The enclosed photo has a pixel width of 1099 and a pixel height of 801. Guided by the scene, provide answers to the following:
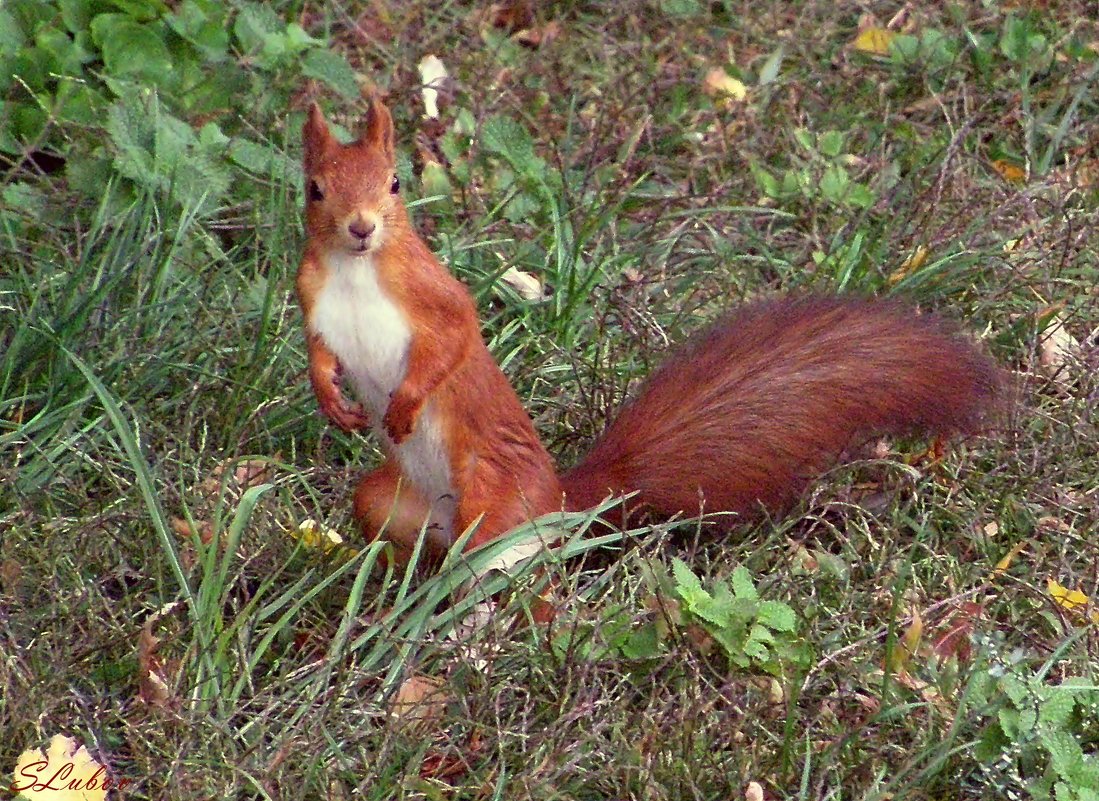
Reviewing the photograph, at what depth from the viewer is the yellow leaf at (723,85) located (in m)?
4.15

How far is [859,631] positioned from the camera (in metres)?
2.53

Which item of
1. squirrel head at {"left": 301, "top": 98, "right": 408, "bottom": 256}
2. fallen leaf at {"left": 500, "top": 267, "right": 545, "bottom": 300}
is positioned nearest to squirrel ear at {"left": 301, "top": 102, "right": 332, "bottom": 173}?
squirrel head at {"left": 301, "top": 98, "right": 408, "bottom": 256}

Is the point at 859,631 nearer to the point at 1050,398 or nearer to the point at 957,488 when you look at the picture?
the point at 957,488

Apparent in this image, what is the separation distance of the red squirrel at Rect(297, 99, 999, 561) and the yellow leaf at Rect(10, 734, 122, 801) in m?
0.57

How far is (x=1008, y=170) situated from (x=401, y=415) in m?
1.98

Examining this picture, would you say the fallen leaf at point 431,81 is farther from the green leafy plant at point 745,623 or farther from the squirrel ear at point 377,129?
the green leafy plant at point 745,623

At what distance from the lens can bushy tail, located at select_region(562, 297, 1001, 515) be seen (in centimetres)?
260

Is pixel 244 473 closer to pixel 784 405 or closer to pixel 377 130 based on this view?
pixel 377 130

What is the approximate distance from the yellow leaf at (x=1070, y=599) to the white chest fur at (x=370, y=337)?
3.09ft

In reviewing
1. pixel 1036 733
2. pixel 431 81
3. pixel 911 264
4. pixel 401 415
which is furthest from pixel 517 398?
pixel 431 81

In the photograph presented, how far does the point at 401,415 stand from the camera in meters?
2.44

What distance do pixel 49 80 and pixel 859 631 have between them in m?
2.15

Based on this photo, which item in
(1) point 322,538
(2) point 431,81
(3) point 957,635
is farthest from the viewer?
(2) point 431,81

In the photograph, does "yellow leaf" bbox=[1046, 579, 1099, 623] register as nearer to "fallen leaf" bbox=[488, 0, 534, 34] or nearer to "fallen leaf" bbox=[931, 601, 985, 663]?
"fallen leaf" bbox=[931, 601, 985, 663]
